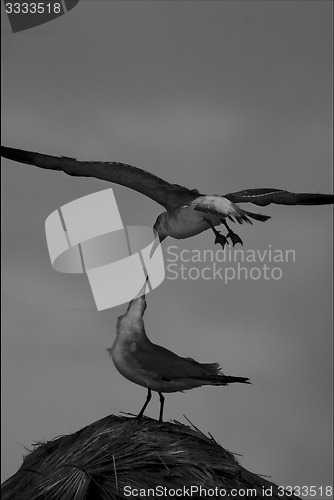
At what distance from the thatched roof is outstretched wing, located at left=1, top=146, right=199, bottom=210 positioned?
79 centimetres

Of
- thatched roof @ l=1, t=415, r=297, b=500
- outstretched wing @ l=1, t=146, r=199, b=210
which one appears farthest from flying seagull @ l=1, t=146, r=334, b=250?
thatched roof @ l=1, t=415, r=297, b=500

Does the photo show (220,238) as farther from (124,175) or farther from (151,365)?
(151,365)

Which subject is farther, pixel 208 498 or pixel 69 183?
pixel 69 183

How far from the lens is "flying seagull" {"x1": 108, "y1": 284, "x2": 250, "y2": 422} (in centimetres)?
241

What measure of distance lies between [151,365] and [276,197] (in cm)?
75

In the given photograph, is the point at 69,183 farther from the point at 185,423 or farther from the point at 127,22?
the point at 185,423

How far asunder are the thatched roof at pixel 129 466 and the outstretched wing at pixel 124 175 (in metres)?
0.79

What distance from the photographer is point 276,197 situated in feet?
9.05

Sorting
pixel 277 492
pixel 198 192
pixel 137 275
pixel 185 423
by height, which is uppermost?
pixel 198 192

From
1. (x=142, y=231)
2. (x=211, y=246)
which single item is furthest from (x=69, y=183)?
(x=211, y=246)

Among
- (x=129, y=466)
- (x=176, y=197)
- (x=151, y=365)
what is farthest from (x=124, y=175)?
(x=129, y=466)

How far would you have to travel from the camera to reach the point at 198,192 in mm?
2689

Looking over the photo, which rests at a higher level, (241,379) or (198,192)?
(198,192)

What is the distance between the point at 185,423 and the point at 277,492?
0.32 meters
